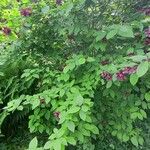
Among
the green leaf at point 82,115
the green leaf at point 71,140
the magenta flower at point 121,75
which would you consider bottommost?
the green leaf at point 71,140

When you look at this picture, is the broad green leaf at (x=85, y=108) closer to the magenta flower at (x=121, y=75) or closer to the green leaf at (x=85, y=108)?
the green leaf at (x=85, y=108)

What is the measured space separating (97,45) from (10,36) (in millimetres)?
1162

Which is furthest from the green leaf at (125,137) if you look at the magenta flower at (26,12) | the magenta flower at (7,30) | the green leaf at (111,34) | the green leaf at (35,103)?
the magenta flower at (7,30)

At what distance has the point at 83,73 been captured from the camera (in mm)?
2676

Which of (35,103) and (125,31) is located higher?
(125,31)

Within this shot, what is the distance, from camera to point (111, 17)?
2926 mm

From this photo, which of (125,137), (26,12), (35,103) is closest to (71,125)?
(35,103)

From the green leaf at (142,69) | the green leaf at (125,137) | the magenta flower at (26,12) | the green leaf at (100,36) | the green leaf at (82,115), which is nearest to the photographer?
the green leaf at (142,69)

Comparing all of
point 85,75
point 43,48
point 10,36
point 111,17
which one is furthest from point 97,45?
point 10,36

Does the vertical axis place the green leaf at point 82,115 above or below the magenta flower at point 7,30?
below

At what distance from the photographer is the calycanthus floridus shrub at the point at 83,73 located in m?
2.36

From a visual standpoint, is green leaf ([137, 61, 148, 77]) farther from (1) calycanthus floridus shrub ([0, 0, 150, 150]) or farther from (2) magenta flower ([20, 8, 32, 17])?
(2) magenta flower ([20, 8, 32, 17])

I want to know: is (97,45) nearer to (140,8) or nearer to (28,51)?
(140,8)

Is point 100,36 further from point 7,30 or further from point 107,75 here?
point 7,30
